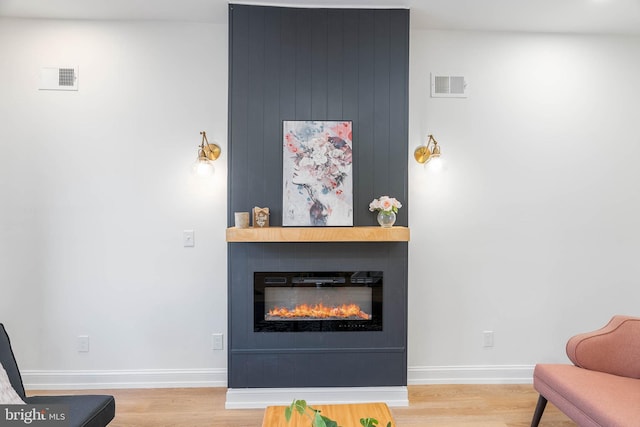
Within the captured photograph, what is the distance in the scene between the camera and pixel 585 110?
3.22 metres

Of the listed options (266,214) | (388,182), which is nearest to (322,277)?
(266,214)

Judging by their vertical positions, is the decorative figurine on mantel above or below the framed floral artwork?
below

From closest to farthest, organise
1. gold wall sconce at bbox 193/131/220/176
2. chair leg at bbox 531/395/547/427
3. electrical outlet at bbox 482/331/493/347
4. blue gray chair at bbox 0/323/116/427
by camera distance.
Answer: blue gray chair at bbox 0/323/116/427 < chair leg at bbox 531/395/547/427 < gold wall sconce at bbox 193/131/220/176 < electrical outlet at bbox 482/331/493/347

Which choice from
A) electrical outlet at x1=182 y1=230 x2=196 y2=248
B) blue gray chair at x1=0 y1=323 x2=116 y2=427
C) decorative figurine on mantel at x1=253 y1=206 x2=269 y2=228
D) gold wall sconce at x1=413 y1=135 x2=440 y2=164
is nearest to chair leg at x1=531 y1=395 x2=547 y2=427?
gold wall sconce at x1=413 y1=135 x2=440 y2=164

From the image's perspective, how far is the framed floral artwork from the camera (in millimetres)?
2762

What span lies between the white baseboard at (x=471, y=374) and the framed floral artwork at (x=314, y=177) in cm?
142

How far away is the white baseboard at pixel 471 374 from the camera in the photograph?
10.4 ft

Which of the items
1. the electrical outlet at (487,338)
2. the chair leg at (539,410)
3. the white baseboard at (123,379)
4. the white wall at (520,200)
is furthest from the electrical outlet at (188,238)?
the chair leg at (539,410)

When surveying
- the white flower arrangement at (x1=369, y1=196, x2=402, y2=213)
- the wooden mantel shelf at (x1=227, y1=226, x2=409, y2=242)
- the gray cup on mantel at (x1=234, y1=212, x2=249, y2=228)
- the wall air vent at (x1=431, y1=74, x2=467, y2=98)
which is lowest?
the wooden mantel shelf at (x1=227, y1=226, x2=409, y2=242)

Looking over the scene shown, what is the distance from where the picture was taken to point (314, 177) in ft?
9.09

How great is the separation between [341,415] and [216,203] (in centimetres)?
183

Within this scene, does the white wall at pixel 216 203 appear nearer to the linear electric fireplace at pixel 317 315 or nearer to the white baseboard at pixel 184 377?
the white baseboard at pixel 184 377

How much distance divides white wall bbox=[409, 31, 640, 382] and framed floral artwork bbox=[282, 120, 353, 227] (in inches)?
28.2

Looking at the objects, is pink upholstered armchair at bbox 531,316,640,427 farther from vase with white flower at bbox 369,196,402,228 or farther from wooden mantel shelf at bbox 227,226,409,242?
vase with white flower at bbox 369,196,402,228
